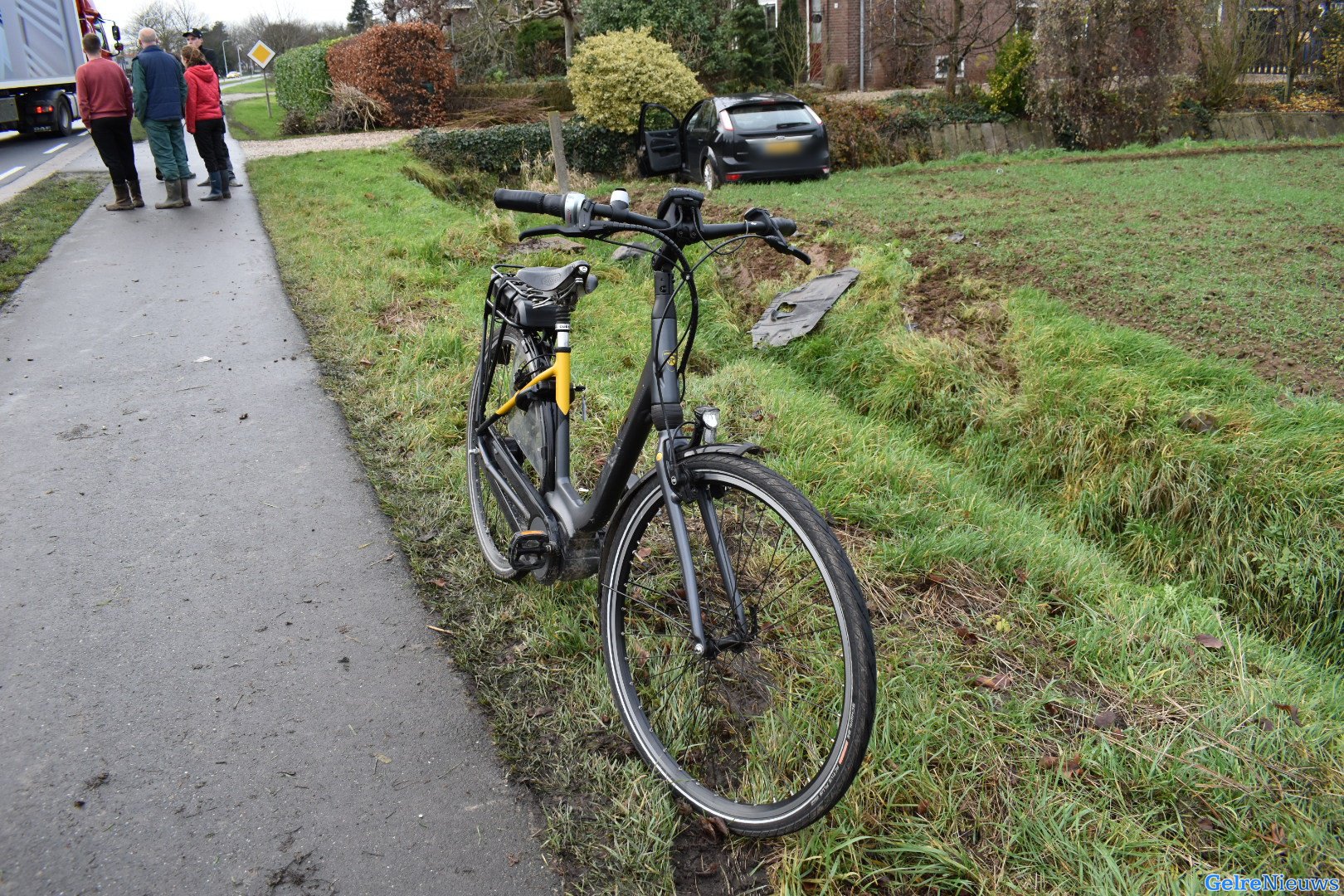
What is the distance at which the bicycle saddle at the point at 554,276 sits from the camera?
3.36 m

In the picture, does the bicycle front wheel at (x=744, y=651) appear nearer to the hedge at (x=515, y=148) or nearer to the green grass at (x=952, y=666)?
the green grass at (x=952, y=666)

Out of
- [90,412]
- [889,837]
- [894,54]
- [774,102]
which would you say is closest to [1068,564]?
[889,837]

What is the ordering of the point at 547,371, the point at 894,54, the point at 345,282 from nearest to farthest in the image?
1. the point at 547,371
2. the point at 345,282
3. the point at 894,54

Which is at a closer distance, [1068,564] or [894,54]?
[1068,564]

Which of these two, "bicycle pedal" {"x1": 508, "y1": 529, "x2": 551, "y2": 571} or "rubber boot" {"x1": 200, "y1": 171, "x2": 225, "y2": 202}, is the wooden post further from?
"bicycle pedal" {"x1": 508, "y1": 529, "x2": 551, "y2": 571}

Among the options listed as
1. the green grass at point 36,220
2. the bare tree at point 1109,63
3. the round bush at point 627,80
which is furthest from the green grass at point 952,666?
the round bush at point 627,80

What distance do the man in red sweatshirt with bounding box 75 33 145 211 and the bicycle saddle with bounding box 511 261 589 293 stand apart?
1121 cm

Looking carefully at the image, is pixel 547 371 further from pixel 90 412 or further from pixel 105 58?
pixel 105 58

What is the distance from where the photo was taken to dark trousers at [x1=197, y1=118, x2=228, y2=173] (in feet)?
43.2

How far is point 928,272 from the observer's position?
7.81 m

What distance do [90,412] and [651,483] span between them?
4.66m

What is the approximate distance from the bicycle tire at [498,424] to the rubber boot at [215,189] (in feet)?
37.1

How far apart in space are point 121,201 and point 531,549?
12.2 metres

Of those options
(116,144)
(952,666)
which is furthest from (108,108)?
(952,666)
